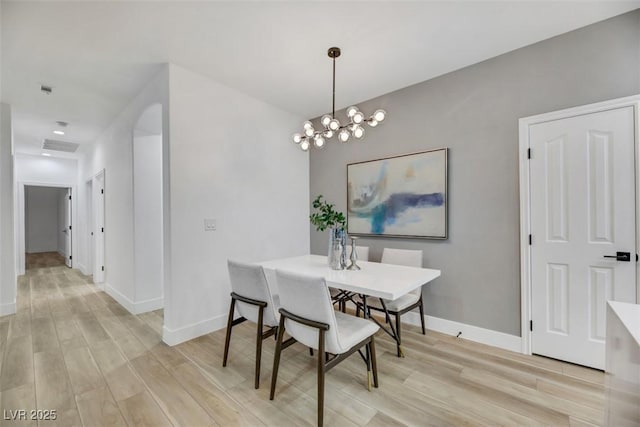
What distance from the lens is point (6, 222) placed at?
11.5ft

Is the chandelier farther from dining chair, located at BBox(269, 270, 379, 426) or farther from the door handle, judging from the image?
the door handle

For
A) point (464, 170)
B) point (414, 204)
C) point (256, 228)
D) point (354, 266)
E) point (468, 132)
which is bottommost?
point (354, 266)

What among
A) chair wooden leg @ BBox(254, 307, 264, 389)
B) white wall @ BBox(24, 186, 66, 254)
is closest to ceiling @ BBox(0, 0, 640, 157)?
chair wooden leg @ BBox(254, 307, 264, 389)

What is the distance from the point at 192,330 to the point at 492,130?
351 centimetres

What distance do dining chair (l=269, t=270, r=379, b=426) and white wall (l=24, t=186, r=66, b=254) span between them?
1054 centimetres

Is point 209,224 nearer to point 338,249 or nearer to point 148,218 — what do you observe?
point 148,218

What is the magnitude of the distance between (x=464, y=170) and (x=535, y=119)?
67 centimetres

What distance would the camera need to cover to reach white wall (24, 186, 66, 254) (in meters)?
8.88

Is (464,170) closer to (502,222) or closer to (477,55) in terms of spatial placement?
(502,222)

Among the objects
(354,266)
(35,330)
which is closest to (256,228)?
(354,266)

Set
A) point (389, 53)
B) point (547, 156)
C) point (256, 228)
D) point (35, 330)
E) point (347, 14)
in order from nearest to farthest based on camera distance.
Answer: point (347, 14)
point (547, 156)
point (389, 53)
point (35, 330)
point (256, 228)

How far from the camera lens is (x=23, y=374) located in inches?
83.4

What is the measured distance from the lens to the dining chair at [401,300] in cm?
242

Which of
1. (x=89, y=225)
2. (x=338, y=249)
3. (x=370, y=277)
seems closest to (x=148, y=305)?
(x=338, y=249)
